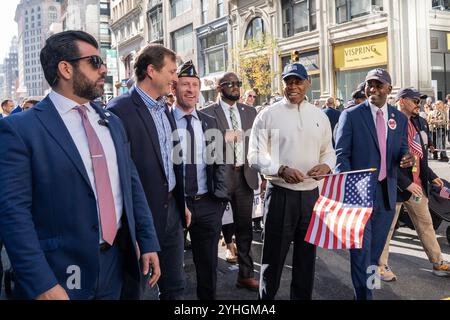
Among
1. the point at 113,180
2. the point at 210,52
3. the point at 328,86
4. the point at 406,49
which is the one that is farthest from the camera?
the point at 210,52

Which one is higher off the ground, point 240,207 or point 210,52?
point 210,52

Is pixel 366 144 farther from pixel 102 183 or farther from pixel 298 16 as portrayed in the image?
pixel 298 16

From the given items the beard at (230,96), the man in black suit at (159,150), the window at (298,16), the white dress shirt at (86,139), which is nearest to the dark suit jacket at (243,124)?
the beard at (230,96)

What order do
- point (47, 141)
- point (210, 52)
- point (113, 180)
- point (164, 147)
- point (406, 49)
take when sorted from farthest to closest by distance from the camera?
point (210, 52), point (406, 49), point (164, 147), point (113, 180), point (47, 141)

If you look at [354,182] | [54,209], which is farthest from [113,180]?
[354,182]

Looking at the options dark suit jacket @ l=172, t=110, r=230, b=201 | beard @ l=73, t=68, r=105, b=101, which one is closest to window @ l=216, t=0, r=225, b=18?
dark suit jacket @ l=172, t=110, r=230, b=201

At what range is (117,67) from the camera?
66.0 meters

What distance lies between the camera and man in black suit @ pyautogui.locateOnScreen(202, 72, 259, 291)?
5.21 m

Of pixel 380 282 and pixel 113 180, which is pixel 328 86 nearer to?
pixel 380 282

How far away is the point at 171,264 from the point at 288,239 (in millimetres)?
1066

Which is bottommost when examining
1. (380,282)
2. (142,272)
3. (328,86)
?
(380,282)

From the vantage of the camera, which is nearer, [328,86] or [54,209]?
[54,209]

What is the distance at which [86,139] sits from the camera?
2.60 metres

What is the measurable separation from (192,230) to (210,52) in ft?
123
